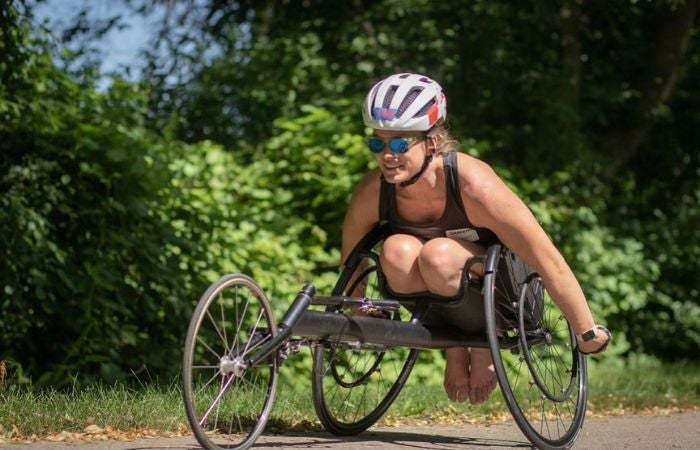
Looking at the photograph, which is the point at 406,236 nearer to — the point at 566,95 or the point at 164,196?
the point at 164,196

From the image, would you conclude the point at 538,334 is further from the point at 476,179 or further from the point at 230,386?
the point at 230,386

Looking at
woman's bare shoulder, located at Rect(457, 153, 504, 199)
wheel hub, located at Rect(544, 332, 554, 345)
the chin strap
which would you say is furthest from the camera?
wheel hub, located at Rect(544, 332, 554, 345)

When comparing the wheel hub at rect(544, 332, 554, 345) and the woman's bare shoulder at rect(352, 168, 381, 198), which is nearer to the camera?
the woman's bare shoulder at rect(352, 168, 381, 198)

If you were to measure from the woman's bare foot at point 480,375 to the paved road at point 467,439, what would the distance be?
0.67ft

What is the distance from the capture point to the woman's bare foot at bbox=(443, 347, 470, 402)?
5.27 metres

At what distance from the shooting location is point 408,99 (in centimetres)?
467

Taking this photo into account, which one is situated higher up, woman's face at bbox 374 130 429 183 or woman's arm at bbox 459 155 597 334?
woman's face at bbox 374 130 429 183

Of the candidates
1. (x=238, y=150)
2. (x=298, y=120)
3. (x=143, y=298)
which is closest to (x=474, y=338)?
(x=143, y=298)

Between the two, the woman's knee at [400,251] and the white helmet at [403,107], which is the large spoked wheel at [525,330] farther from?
the white helmet at [403,107]

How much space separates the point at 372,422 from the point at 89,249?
2.56 meters

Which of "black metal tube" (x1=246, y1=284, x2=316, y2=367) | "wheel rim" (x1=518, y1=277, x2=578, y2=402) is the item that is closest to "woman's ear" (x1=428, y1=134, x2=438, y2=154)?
"wheel rim" (x1=518, y1=277, x2=578, y2=402)

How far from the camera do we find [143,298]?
723 centimetres

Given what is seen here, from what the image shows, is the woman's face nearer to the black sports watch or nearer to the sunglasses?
the sunglasses

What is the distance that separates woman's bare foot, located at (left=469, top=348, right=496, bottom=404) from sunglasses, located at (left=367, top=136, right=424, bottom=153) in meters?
1.12
